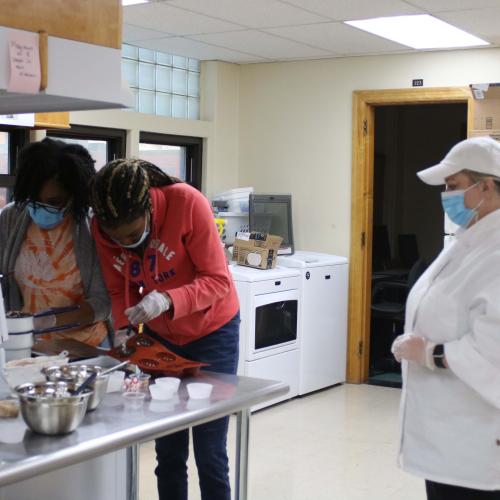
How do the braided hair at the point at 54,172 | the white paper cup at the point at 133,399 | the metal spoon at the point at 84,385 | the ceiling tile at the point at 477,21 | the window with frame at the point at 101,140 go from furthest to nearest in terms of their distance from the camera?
the window with frame at the point at 101,140
the ceiling tile at the point at 477,21
the braided hair at the point at 54,172
the white paper cup at the point at 133,399
the metal spoon at the point at 84,385

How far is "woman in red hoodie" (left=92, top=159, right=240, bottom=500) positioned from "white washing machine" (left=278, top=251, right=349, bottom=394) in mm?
3194

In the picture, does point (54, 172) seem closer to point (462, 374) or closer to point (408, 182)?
point (462, 374)

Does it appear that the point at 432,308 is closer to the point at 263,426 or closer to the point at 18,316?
the point at 18,316

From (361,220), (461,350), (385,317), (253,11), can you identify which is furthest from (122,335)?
(385,317)

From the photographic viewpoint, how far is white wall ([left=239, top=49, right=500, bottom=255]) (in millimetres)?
6430

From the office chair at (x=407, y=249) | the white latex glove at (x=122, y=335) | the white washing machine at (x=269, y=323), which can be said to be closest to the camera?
the white latex glove at (x=122, y=335)

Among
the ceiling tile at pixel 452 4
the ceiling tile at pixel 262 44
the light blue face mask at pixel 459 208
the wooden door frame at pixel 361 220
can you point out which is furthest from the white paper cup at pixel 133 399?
the wooden door frame at pixel 361 220

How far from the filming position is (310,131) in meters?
6.64

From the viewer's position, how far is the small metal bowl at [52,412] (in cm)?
210

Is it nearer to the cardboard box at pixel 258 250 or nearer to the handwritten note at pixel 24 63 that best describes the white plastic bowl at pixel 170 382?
the handwritten note at pixel 24 63

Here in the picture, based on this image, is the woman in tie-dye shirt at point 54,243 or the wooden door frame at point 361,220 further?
the wooden door frame at point 361,220

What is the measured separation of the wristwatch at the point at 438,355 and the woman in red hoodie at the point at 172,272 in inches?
26.5

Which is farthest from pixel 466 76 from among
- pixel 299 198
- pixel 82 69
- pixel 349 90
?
pixel 82 69

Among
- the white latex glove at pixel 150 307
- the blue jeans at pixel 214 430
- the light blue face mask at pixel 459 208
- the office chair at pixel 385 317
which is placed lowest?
the office chair at pixel 385 317
